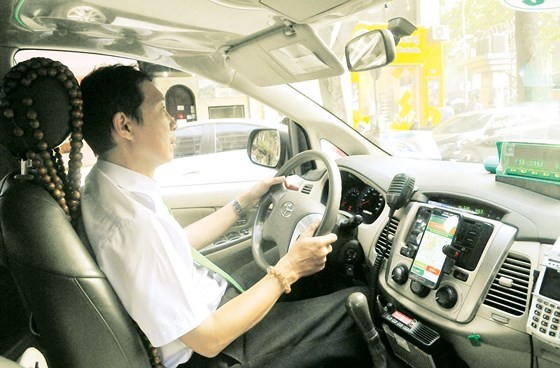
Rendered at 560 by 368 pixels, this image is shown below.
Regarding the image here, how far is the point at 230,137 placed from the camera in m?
3.99

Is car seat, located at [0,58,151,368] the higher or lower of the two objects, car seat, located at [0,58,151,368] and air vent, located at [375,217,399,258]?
the higher

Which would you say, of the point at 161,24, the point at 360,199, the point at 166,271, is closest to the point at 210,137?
the point at 360,199

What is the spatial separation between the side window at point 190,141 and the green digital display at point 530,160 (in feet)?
9.39

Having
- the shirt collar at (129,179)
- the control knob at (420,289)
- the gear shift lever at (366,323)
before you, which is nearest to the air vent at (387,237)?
the control knob at (420,289)

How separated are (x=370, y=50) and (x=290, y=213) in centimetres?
82

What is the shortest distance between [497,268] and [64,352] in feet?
4.42

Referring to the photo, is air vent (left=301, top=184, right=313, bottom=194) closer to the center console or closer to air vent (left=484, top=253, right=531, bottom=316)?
the center console

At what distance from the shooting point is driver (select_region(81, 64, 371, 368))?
1196mm

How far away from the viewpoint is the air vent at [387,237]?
6.04 ft

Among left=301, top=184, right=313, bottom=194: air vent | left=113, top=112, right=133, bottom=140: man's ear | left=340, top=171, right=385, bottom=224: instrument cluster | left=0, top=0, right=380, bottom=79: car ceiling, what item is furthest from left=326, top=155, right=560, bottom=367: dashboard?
left=113, top=112, right=133, bottom=140: man's ear

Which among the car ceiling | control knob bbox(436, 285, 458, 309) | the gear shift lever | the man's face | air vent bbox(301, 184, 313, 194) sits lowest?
the gear shift lever

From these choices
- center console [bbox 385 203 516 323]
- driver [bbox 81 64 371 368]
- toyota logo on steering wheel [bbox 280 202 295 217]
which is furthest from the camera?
toyota logo on steering wheel [bbox 280 202 295 217]

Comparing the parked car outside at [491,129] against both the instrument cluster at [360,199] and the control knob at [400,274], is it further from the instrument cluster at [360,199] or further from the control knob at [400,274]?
the control knob at [400,274]

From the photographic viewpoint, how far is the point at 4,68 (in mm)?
1696
